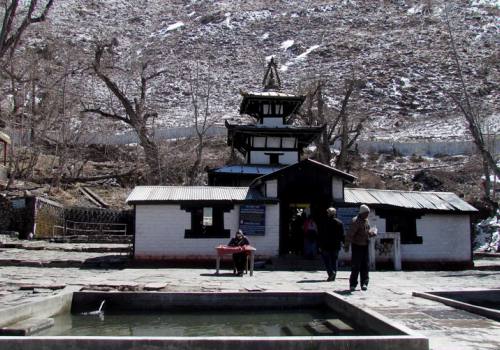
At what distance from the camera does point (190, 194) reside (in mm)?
19406

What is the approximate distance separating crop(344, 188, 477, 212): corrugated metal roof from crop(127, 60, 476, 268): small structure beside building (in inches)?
1.4

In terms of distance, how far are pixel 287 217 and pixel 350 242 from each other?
30.2ft

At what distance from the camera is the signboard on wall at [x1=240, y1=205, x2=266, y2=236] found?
19.0 meters

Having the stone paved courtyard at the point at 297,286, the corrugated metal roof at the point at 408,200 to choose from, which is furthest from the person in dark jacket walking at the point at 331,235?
the corrugated metal roof at the point at 408,200

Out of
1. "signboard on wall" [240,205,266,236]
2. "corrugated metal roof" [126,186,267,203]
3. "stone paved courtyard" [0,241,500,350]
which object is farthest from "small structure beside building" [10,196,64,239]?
"signboard on wall" [240,205,266,236]

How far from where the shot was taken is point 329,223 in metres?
12.9

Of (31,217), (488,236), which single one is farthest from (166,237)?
(488,236)

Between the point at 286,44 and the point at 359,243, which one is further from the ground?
the point at 286,44

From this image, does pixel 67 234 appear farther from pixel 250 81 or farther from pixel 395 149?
pixel 250 81

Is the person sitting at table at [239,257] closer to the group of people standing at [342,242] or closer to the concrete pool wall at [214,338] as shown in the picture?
the group of people standing at [342,242]

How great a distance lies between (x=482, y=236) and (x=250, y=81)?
5901 centimetres

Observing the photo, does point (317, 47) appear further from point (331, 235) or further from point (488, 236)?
point (331, 235)

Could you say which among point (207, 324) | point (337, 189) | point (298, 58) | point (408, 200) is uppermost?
point (298, 58)

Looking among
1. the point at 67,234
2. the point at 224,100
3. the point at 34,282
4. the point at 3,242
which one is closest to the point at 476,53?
the point at 224,100
